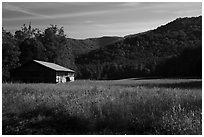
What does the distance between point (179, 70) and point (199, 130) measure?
19.2 metres

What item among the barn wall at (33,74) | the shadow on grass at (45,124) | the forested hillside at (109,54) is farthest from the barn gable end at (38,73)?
the shadow on grass at (45,124)

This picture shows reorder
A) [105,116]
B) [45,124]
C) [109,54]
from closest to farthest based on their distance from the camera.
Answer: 1. [105,116]
2. [45,124]
3. [109,54]

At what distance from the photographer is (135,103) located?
6633mm

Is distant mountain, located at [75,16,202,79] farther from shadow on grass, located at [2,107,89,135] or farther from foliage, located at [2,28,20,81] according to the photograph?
shadow on grass, located at [2,107,89,135]

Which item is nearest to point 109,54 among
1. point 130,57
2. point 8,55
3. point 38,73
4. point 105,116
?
point 130,57

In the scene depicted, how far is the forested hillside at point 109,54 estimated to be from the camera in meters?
16.1

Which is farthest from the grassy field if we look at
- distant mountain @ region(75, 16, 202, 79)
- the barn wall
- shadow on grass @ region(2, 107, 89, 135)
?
the barn wall

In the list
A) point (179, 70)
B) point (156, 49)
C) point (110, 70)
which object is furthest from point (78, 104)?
point (110, 70)

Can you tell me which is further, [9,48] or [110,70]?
[110,70]

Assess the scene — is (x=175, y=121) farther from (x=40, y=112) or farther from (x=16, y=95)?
(x=16, y=95)

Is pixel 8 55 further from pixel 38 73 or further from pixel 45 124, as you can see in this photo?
pixel 45 124

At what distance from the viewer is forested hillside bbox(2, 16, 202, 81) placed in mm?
16119

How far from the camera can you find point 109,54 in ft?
83.0

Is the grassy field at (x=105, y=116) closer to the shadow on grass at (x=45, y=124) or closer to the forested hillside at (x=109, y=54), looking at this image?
the shadow on grass at (x=45, y=124)
